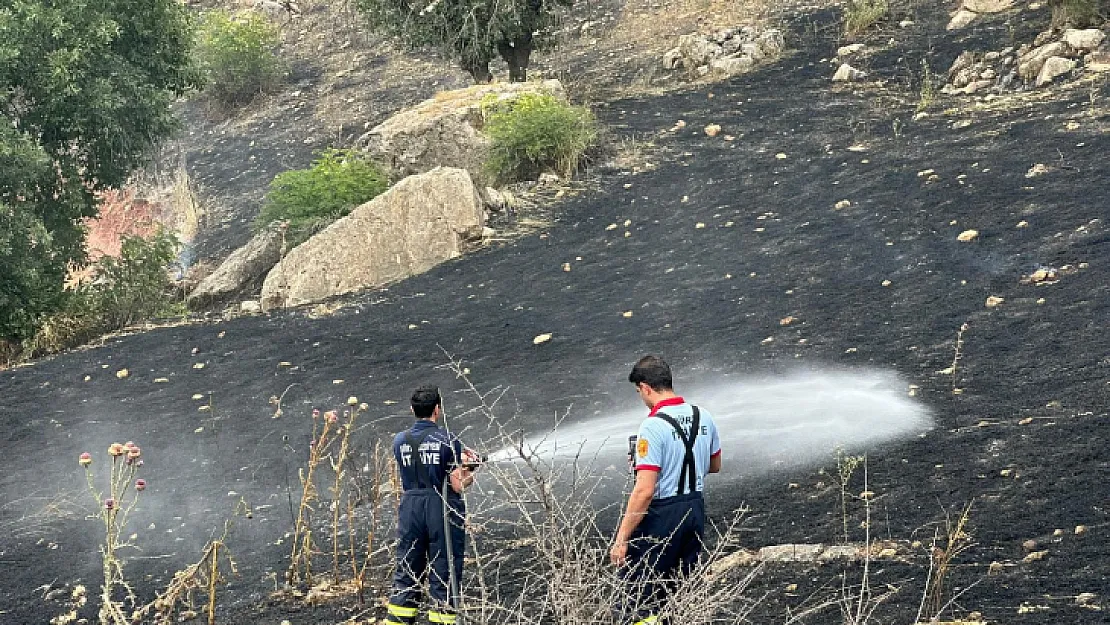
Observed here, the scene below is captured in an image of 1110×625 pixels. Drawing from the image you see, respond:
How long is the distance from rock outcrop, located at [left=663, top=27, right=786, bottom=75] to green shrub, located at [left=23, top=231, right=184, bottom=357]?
8324 mm

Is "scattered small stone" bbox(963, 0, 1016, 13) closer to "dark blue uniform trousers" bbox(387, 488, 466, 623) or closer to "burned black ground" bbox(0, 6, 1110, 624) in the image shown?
"burned black ground" bbox(0, 6, 1110, 624)

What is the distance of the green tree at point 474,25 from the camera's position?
18750 millimetres

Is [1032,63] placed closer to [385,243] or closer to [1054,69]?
[1054,69]

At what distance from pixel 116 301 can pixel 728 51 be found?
32.4 feet

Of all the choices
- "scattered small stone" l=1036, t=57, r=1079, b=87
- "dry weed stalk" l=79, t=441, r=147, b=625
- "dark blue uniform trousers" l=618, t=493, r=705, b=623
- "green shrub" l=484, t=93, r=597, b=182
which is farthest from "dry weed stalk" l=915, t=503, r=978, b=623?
"green shrub" l=484, t=93, r=597, b=182

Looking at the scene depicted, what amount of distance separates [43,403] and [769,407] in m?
6.88

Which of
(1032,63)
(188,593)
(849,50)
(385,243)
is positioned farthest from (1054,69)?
(188,593)

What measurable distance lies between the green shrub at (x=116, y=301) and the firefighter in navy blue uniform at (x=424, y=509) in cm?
930

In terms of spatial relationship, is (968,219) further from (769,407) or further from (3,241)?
(3,241)

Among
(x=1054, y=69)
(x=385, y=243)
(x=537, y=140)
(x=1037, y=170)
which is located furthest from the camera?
(x=537, y=140)

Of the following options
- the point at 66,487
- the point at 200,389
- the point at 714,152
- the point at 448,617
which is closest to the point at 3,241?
the point at 200,389

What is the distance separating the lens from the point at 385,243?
47.1 feet

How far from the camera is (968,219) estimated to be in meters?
11.1

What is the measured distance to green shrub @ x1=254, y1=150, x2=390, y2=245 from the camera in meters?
16.1
